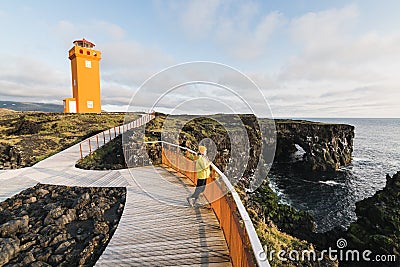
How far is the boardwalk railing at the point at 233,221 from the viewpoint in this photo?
3.16m

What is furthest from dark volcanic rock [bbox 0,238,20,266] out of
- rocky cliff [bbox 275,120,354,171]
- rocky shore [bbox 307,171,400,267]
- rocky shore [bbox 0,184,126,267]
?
rocky cliff [bbox 275,120,354,171]

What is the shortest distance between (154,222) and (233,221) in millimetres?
2964

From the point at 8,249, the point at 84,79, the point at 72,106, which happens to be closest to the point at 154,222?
the point at 8,249

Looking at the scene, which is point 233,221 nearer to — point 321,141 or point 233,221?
point 233,221

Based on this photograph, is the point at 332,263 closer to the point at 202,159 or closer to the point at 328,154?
the point at 202,159

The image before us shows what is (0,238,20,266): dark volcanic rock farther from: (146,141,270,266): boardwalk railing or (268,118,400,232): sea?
(268,118,400,232): sea

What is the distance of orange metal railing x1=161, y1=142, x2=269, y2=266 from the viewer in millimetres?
3160

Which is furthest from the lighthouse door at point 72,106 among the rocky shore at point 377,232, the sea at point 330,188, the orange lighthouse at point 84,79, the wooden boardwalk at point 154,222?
the rocky shore at point 377,232

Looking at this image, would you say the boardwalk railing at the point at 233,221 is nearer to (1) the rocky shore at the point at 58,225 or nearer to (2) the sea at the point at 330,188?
(1) the rocky shore at the point at 58,225

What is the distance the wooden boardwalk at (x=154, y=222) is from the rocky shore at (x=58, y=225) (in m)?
0.41

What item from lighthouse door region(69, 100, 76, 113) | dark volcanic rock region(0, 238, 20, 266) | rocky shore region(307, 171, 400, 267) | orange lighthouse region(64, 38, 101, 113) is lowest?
rocky shore region(307, 171, 400, 267)

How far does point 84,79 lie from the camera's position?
35.5 metres

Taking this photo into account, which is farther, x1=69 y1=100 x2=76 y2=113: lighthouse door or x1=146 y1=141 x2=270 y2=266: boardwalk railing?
x1=69 y1=100 x2=76 y2=113: lighthouse door

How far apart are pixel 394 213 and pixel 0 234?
21672mm
